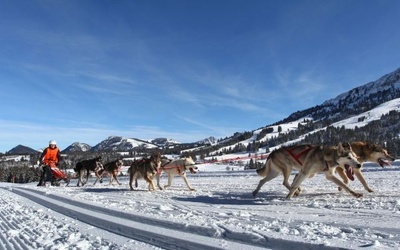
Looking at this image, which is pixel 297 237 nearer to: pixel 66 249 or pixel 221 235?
pixel 221 235

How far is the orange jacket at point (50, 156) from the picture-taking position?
15664mm

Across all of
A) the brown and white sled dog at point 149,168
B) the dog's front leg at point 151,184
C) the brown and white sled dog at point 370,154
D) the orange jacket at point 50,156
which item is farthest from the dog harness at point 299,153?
the orange jacket at point 50,156

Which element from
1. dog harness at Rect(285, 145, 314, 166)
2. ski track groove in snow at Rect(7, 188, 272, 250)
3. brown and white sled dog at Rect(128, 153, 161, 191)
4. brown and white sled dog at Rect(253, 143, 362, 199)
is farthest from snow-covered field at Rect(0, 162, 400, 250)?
brown and white sled dog at Rect(128, 153, 161, 191)

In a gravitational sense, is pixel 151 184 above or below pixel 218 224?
above

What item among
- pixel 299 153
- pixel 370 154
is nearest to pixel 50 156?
pixel 299 153

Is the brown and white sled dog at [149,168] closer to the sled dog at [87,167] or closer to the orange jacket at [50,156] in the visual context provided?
the orange jacket at [50,156]

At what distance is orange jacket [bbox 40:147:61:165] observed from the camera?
15664 millimetres

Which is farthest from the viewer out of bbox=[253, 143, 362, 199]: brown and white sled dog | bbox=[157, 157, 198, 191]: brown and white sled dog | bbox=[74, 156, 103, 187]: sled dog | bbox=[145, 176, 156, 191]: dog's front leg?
bbox=[74, 156, 103, 187]: sled dog

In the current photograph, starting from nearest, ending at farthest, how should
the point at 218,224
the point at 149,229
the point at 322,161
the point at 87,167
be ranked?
the point at 218,224, the point at 149,229, the point at 322,161, the point at 87,167

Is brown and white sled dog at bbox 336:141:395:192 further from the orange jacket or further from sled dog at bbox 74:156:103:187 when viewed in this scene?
sled dog at bbox 74:156:103:187

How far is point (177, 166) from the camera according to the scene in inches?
486

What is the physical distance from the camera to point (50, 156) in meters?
15.9

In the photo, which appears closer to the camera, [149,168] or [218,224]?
[218,224]

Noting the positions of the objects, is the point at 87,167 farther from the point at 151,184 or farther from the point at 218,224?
the point at 218,224
